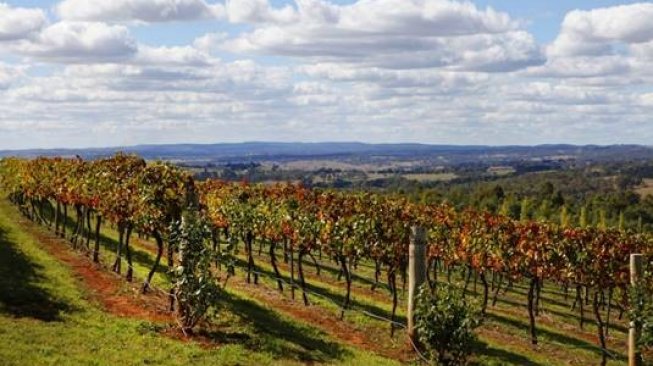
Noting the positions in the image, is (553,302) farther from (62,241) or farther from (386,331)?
(62,241)

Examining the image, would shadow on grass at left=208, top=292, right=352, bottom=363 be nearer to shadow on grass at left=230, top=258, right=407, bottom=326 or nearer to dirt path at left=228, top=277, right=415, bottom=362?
dirt path at left=228, top=277, right=415, bottom=362

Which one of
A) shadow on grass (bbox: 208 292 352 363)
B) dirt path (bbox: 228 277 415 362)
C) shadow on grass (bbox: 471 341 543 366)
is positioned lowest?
shadow on grass (bbox: 471 341 543 366)

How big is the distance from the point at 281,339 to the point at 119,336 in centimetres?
465

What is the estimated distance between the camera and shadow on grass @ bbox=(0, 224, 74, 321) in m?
20.6

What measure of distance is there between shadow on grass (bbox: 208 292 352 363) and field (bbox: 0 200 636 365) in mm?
42

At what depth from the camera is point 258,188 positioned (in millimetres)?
41094

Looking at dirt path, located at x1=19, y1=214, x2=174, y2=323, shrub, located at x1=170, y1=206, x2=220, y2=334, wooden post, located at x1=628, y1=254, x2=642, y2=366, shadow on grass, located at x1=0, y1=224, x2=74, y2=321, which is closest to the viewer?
wooden post, located at x1=628, y1=254, x2=642, y2=366

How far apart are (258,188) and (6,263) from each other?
15923mm

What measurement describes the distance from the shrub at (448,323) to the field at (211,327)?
4.29 m

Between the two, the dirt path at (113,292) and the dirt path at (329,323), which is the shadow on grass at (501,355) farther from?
the dirt path at (113,292)

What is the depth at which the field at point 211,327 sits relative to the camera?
17.8 metres

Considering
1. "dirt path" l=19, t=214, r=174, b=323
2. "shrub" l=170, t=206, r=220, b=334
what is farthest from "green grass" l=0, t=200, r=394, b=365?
"shrub" l=170, t=206, r=220, b=334

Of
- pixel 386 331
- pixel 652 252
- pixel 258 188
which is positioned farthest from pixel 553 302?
pixel 386 331

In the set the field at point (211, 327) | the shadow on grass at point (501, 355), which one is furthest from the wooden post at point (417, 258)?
the shadow on grass at point (501, 355)
